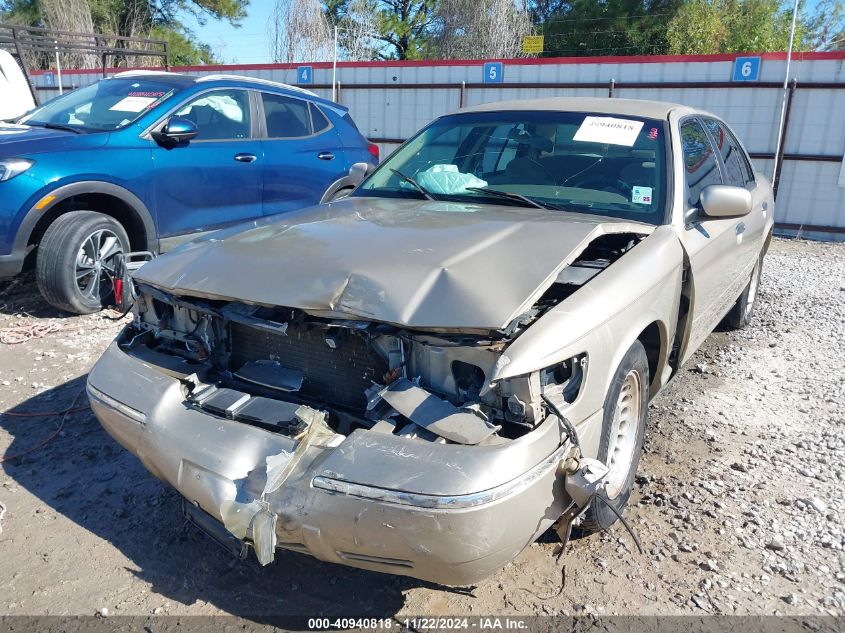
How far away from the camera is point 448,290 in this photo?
96.3 inches

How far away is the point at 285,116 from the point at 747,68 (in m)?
7.82

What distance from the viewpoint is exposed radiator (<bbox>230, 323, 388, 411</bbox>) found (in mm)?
2562

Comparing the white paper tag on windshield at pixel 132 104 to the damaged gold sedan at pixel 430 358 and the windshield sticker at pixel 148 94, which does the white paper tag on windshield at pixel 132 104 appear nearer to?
the windshield sticker at pixel 148 94

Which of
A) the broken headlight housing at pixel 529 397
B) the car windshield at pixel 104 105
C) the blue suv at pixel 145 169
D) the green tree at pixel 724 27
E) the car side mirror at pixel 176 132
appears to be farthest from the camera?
the green tree at pixel 724 27

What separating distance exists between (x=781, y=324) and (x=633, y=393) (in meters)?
3.71

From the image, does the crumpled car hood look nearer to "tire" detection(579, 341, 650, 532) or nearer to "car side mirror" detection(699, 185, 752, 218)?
"car side mirror" detection(699, 185, 752, 218)

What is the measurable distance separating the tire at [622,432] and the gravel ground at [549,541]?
0.16m

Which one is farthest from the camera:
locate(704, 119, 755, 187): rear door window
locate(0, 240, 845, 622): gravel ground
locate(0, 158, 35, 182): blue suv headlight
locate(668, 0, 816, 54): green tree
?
locate(668, 0, 816, 54): green tree

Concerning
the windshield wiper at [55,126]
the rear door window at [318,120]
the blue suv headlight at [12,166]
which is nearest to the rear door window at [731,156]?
the rear door window at [318,120]

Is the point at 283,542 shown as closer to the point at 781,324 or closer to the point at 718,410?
the point at 718,410

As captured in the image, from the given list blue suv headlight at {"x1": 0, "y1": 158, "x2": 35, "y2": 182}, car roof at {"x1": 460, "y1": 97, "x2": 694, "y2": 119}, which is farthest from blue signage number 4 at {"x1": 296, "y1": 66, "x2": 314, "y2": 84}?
car roof at {"x1": 460, "y1": 97, "x2": 694, "y2": 119}

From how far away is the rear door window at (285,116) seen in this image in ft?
21.9

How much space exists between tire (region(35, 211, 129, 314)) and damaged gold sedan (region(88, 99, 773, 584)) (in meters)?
2.45

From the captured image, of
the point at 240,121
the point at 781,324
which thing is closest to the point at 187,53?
the point at 240,121
